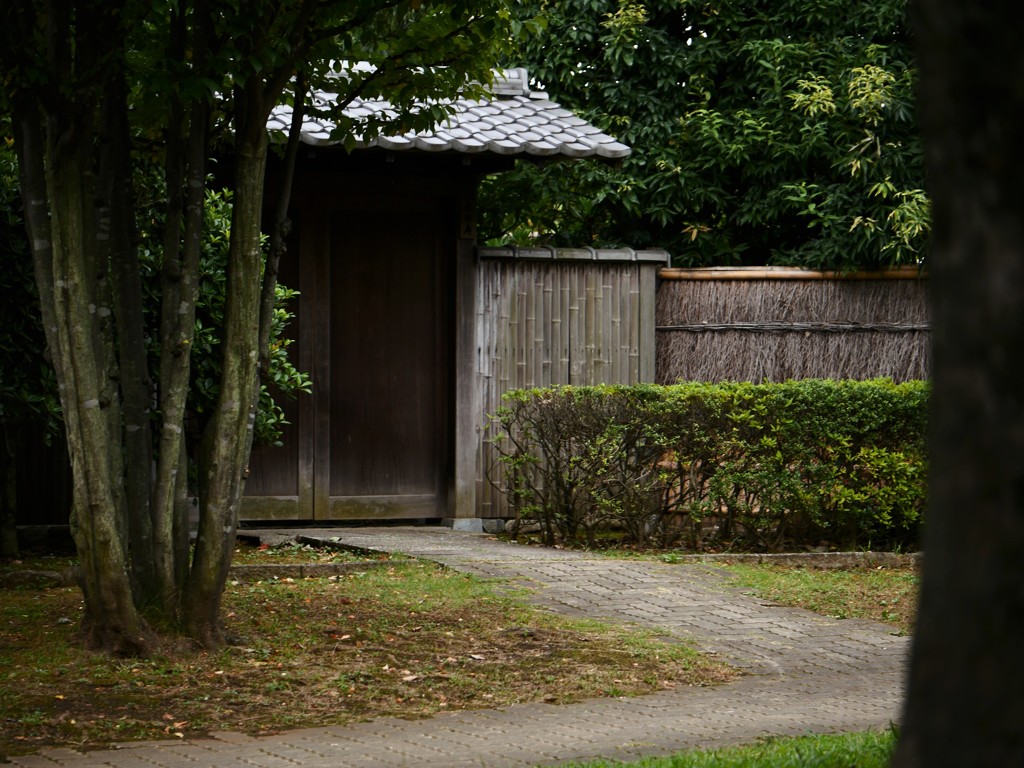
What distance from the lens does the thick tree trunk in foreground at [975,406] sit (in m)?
1.87

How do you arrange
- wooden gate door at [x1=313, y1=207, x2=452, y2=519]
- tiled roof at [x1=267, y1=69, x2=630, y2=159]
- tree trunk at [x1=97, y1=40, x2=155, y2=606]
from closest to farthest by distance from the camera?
tree trunk at [x1=97, y1=40, x2=155, y2=606]
tiled roof at [x1=267, y1=69, x2=630, y2=159]
wooden gate door at [x1=313, y1=207, x2=452, y2=519]

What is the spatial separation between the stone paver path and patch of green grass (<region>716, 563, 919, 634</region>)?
21cm

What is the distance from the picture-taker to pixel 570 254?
43.5ft

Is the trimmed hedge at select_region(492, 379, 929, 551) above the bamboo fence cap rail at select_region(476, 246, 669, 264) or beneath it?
beneath

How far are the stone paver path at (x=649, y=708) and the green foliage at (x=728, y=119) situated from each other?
21.7 feet

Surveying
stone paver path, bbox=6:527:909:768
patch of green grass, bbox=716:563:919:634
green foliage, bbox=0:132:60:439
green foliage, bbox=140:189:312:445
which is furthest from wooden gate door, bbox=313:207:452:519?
patch of green grass, bbox=716:563:919:634

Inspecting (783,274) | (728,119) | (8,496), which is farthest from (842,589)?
→ (728,119)

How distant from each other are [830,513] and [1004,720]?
9947 mm

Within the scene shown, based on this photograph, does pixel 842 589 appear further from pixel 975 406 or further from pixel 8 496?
pixel 975 406

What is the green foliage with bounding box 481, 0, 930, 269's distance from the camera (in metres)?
15.3

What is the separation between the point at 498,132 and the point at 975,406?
1080 centimetres

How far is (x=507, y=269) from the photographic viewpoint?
13156 mm

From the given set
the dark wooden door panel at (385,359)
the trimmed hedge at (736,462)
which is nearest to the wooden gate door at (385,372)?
Result: the dark wooden door panel at (385,359)

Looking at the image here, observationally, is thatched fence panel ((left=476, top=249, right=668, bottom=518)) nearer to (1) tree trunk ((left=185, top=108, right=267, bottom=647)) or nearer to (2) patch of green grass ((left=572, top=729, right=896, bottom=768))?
(1) tree trunk ((left=185, top=108, right=267, bottom=647))
